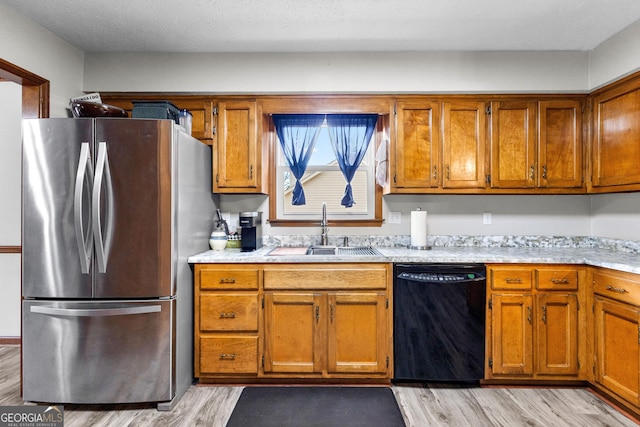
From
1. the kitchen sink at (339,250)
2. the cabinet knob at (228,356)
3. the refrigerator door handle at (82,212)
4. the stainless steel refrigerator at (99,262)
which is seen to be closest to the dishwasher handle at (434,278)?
the kitchen sink at (339,250)

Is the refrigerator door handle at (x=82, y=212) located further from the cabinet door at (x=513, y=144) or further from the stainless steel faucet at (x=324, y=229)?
the cabinet door at (x=513, y=144)

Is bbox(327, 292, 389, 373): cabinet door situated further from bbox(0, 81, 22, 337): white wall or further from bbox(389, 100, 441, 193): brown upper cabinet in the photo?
bbox(0, 81, 22, 337): white wall

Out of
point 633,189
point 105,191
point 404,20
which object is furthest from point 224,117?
point 633,189

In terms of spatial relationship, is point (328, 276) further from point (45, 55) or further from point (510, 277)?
point (45, 55)

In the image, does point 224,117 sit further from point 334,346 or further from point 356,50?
point 334,346

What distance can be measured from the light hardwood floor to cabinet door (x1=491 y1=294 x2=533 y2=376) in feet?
0.58

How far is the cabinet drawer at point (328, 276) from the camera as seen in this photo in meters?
2.47

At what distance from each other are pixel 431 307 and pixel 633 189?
1648 mm

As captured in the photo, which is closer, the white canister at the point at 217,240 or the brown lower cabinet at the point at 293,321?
the brown lower cabinet at the point at 293,321

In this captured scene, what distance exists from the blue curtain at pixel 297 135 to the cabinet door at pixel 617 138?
221 centimetres

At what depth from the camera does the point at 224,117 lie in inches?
112

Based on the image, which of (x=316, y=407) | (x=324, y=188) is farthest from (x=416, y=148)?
(x=316, y=407)

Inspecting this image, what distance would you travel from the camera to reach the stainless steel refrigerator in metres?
2.14
